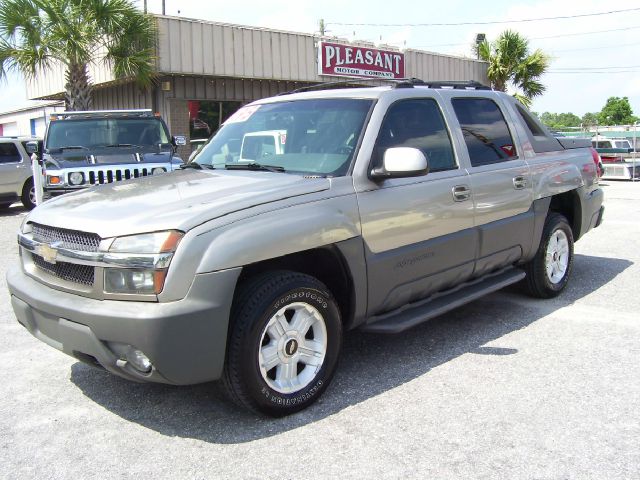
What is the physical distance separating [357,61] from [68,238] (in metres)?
17.9

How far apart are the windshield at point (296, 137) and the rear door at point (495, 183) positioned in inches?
41.0

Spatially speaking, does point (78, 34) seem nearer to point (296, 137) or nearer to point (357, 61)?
point (357, 61)

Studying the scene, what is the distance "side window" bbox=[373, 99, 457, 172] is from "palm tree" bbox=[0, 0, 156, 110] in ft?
40.1

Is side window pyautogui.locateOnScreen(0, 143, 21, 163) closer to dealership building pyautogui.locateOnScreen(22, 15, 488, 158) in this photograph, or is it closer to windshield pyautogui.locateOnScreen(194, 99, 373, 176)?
dealership building pyautogui.locateOnScreen(22, 15, 488, 158)

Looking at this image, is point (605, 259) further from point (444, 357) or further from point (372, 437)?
point (372, 437)

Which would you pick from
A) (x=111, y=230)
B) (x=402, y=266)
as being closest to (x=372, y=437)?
(x=402, y=266)

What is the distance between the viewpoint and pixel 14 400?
3844 millimetres

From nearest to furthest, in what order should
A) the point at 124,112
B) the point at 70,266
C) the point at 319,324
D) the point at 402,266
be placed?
the point at 70,266
the point at 319,324
the point at 402,266
the point at 124,112

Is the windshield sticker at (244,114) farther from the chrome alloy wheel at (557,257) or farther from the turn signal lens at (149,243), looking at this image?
the chrome alloy wheel at (557,257)

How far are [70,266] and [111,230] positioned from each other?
410 mm

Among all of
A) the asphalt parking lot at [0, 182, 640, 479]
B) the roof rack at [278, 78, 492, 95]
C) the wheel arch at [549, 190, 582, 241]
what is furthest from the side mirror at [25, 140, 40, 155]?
the wheel arch at [549, 190, 582, 241]

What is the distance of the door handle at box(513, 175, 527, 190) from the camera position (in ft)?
16.5

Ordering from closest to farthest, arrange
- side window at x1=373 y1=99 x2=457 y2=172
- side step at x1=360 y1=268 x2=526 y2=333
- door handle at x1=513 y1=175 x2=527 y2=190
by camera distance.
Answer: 1. side step at x1=360 y1=268 x2=526 y2=333
2. side window at x1=373 y1=99 x2=457 y2=172
3. door handle at x1=513 y1=175 x2=527 y2=190

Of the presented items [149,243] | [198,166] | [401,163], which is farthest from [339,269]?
[198,166]
